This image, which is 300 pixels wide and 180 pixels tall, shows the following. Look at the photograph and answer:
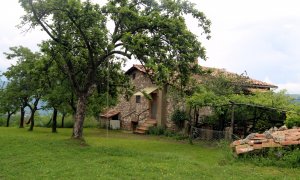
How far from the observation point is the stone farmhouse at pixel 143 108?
29969 mm

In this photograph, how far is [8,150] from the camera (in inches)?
583

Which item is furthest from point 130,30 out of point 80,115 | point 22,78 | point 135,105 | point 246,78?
point 135,105

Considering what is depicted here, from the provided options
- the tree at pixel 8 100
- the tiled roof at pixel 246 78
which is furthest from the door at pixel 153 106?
the tree at pixel 8 100

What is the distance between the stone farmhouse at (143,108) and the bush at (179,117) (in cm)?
95

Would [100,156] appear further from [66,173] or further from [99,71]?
[99,71]

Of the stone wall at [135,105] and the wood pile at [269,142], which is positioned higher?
the stone wall at [135,105]

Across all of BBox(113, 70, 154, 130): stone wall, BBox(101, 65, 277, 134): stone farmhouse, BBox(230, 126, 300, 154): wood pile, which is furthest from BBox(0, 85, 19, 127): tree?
BBox(230, 126, 300, 154): wood pile

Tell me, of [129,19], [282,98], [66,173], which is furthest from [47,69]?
[282,98]

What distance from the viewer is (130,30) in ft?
55.8

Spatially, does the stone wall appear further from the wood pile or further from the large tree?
the wood pile

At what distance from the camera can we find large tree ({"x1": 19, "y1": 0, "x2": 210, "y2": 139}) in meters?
15.7

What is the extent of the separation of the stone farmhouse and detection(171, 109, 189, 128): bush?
3.13 ft

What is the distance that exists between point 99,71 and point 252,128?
360 inches

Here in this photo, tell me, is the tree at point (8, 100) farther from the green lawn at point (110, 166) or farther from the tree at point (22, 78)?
the green lawn at point (110, 166)
